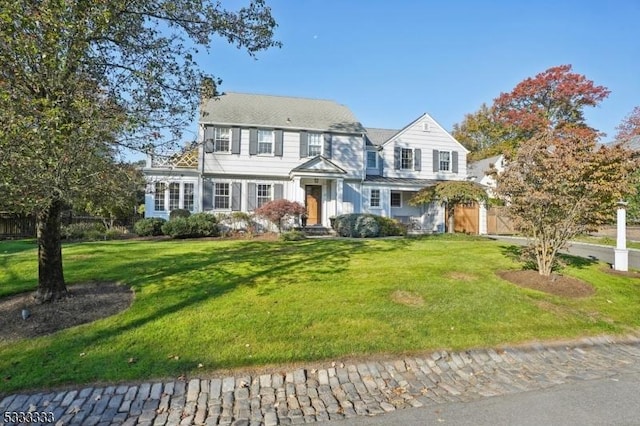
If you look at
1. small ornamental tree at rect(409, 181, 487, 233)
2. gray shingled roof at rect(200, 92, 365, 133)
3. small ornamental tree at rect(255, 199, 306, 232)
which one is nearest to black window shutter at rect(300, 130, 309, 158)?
gray shingled roof at rect(200, 92, 365, 133)

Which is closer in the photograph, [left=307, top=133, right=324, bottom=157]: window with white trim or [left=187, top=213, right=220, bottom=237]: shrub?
[left=187, top=213, right=220, bottom=237]: shrub

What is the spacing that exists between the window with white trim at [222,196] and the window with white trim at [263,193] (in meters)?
1.51

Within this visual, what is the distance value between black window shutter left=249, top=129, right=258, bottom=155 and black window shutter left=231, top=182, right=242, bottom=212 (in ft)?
6.25

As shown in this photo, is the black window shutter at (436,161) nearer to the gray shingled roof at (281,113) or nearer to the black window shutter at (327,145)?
the gray shingled roof at (281,113)

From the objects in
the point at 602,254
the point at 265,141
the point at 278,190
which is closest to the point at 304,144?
the point at 265,141

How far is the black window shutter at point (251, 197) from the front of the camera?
19.6 m

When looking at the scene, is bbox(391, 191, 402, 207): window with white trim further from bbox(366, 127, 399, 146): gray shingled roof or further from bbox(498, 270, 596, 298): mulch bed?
bbox(498, 270, 596, 298): mulch bed

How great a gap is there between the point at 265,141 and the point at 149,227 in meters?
7.27

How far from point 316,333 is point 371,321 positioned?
93cm

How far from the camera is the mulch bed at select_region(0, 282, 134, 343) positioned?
5.11 meters

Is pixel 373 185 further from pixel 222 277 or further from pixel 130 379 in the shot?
pixel 130 379

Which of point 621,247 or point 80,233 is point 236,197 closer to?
point 80,233

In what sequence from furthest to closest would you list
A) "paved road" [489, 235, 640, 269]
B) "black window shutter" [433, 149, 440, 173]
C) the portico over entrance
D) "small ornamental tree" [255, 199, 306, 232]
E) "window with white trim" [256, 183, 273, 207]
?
"black window shutter" [433, 149, 440, 173]
"window with white trim" [256, 183, 273, 207]
the portico over entrance
"small ornamental tree" [255, 199, 306, 232]
"paved road" [489, 235, 640, 269]

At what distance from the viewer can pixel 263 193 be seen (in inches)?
779
